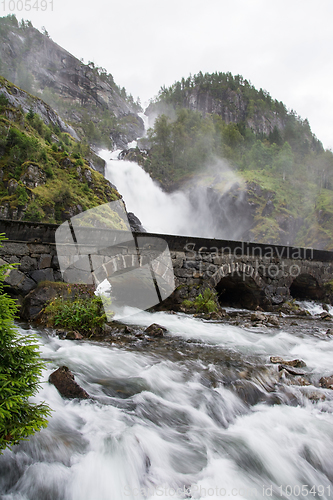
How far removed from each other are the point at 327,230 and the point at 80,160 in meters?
32.6

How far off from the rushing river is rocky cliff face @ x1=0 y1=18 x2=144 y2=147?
70.4m

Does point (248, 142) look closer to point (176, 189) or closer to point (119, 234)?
point (176, 189)

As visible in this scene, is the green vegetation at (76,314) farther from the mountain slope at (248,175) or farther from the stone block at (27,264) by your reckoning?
the mountain slope at (248,175)

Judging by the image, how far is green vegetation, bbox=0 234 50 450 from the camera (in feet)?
5.88

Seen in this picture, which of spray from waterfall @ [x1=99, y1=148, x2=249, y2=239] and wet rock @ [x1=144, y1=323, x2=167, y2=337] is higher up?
spray from waterfall @ [x1=99, y1=148, x2=249, y2=239]

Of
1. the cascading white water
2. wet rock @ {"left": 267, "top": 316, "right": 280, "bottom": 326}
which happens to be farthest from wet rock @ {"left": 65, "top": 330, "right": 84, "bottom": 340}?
the cascading white water

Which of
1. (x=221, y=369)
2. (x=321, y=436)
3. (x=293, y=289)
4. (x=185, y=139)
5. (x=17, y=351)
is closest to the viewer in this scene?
(x=17, y=351)

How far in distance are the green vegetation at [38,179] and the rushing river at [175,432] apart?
17.0 m

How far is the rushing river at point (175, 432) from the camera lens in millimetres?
2486

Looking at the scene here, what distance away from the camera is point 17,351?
2.01 m

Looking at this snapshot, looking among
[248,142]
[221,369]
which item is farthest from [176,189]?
[221,369]

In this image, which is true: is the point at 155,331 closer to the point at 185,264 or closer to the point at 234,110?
the point at 185,264

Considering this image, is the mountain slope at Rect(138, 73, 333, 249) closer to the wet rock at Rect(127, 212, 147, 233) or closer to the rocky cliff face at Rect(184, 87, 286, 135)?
the rocky cliff face at Rect(184, 87, 286, 135)

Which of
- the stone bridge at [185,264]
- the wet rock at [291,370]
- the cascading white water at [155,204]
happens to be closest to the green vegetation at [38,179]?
the cascading white water at [155,204]
